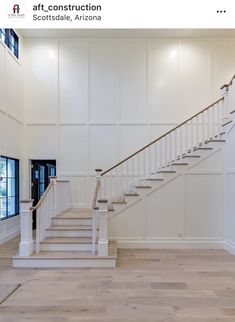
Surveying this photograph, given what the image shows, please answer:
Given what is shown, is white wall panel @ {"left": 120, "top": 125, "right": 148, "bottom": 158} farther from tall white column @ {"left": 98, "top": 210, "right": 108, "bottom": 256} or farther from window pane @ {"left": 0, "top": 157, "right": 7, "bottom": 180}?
tall white column @ {"left": 98, "top": 210, "right": 108, "bottom": 256}

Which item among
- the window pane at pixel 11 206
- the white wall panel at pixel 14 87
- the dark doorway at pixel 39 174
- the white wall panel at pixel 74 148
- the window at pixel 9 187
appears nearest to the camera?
the window at pixel 9 187

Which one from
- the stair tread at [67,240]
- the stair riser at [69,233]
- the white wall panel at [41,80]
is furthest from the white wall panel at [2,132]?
the stair tread at [67,240]

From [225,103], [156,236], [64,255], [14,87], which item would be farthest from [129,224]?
[14,87]

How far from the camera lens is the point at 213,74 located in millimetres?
8875

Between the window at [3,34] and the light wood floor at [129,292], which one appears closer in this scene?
the light wood floor at [129,292]

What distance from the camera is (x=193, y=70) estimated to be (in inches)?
350

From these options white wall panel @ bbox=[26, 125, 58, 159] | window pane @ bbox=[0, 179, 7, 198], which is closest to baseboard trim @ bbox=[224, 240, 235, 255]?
white wall panel @ bbox=[26, 125, 58, 159]

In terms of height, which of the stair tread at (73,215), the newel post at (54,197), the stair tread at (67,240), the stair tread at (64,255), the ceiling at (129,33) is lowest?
the stair tread at (64,255)

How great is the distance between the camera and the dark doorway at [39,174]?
8930 millimetres

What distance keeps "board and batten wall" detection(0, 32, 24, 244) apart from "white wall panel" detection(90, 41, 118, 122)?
6.56 ft

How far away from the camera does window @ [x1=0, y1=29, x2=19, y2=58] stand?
7.53 m

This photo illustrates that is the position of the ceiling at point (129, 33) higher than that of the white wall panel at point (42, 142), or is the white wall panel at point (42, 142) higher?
the ceiling at point (129, 33)

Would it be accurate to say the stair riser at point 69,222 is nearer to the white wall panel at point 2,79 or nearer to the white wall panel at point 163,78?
the white wall panel at point 2,79
